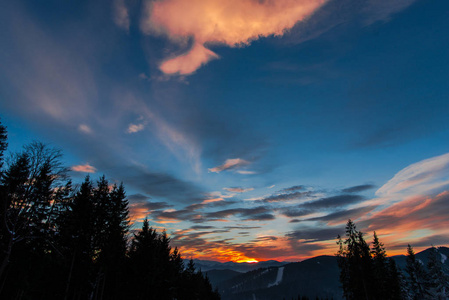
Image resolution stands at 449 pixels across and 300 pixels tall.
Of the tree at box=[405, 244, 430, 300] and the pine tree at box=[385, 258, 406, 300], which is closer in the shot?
the pine tree at box=[385, 258, 406, 300]

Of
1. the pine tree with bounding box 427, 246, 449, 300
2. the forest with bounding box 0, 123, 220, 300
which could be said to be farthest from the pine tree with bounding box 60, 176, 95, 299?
the pine tree with bounding box 427, 246, 449, 300

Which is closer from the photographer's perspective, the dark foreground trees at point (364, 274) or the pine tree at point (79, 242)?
the pine tree at point (79, 242)

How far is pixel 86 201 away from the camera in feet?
92.2

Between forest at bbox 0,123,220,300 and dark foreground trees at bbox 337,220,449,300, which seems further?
dark foreground trees at bbox 337,220,449,300

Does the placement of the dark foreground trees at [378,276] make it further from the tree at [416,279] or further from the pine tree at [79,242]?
the pine tree at [79,242]

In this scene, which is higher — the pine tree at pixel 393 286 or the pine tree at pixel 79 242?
the pine tree at pixel 79 242

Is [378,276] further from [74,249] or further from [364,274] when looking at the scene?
[74,249]

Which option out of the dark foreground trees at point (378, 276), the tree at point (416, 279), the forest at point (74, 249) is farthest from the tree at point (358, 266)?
the forest at point (74, 249)

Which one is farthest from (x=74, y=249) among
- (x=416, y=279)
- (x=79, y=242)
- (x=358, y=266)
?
(x=416, y=279)

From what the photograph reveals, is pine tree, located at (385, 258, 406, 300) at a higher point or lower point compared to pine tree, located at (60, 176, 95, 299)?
lower

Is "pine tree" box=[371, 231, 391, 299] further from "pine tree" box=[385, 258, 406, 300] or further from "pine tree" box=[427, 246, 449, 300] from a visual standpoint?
"pine tree" box=[427, 246, 449, 300]

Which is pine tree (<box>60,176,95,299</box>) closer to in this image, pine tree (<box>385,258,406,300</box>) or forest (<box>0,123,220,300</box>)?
forest (<box>0,123,220,300</box>)

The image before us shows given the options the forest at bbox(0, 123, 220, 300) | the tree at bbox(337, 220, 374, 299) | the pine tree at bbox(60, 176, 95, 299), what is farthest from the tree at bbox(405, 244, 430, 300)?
the pine tree at bbox(60, 176, 95, 299)

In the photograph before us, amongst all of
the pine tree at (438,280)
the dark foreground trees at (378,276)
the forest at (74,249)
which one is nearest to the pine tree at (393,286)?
the dark foreground trees at (378,276)
